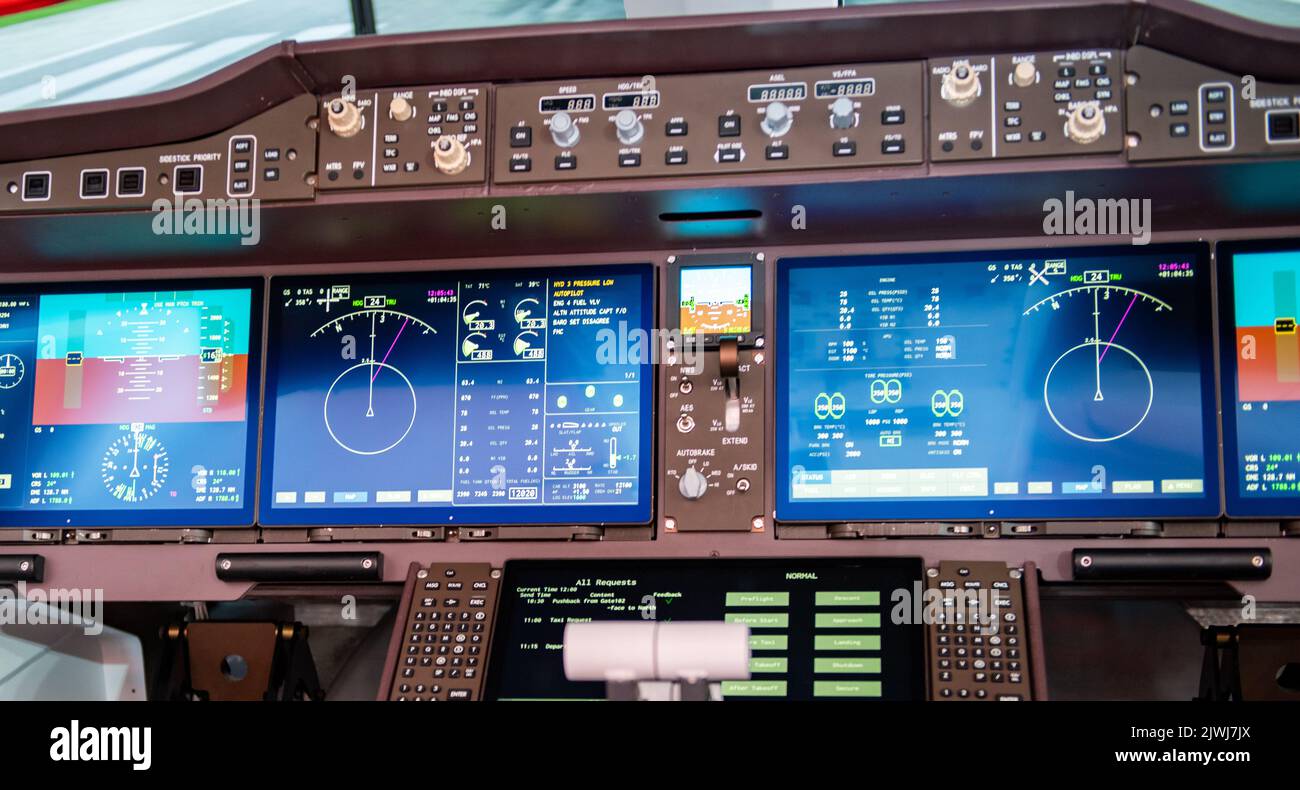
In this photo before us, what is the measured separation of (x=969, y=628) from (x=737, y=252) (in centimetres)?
101

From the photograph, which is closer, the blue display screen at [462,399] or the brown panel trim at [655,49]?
the brown panel trim at [655,49]

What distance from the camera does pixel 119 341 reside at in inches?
127

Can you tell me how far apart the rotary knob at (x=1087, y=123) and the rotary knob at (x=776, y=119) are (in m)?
0.56

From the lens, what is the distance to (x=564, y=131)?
2.79m

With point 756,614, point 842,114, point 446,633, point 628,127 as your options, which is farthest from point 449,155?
point 756,614

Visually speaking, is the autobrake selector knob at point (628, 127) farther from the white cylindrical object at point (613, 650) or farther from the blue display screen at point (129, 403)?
the white cylindrical object at point (613, 650)

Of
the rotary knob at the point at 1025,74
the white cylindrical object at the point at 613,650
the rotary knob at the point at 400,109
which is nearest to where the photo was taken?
the white cylindrical object at the point at 613,650

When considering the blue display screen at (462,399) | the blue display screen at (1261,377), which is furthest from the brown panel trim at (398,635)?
the blue display screen at (1261,377)

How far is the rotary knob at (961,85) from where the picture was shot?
2668 mm

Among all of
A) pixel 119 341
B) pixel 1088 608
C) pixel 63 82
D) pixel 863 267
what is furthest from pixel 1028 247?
pixel 63 82

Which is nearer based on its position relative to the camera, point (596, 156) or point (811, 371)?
point (596, 156)

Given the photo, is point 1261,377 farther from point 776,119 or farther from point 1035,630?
point 776,119

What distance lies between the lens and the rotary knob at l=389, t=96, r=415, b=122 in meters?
2.87

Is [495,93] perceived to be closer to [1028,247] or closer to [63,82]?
[1028,247]
